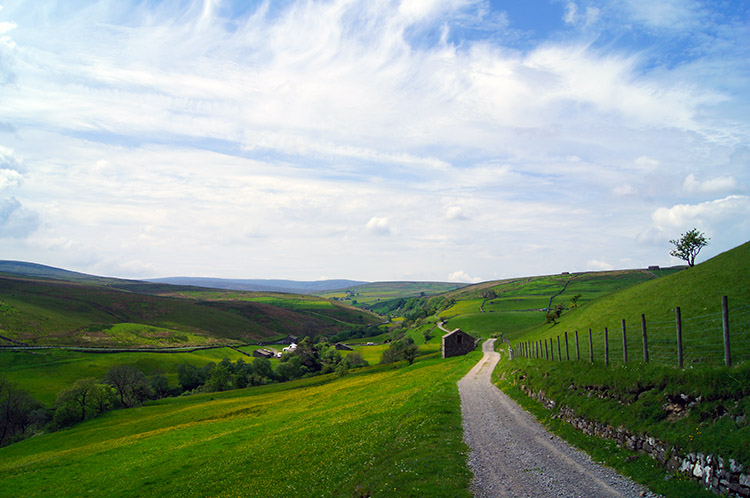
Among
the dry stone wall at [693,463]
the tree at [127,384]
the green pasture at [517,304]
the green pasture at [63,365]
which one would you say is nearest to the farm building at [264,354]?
the green pasture at [63,365]

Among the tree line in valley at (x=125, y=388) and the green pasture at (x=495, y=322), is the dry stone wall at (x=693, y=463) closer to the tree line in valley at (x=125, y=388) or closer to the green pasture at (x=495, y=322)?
the tree line in valley at (x=125, y=388)

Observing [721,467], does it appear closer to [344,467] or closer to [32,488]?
[344,467]

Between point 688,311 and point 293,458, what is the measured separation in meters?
40.0

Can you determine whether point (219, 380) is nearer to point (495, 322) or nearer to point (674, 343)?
point (495, 322)

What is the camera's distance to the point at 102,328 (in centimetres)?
19238

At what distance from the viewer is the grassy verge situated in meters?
12.6

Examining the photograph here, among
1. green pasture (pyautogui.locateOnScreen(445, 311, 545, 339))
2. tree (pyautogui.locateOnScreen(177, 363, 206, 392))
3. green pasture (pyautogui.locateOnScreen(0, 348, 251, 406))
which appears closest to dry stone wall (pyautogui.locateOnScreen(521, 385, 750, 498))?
Answer: green pasture (pyautogui.locateOnScreen(445, 311, 545, 339))

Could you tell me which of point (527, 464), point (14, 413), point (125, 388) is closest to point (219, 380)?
point (125, 388)

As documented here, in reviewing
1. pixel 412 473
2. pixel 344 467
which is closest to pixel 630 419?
pixel 412 473

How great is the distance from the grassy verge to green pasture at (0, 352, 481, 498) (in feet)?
20.9

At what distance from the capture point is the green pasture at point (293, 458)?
17953 millimetres

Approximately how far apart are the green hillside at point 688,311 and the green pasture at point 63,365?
409ft

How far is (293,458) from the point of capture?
27.0 m

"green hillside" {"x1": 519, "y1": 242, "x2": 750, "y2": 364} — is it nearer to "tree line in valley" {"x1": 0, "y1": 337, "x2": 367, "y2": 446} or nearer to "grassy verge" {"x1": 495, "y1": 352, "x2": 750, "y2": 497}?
"grassy verge" {"x1": 495, "y1": 352, "x2": 750, "y2": 497}
